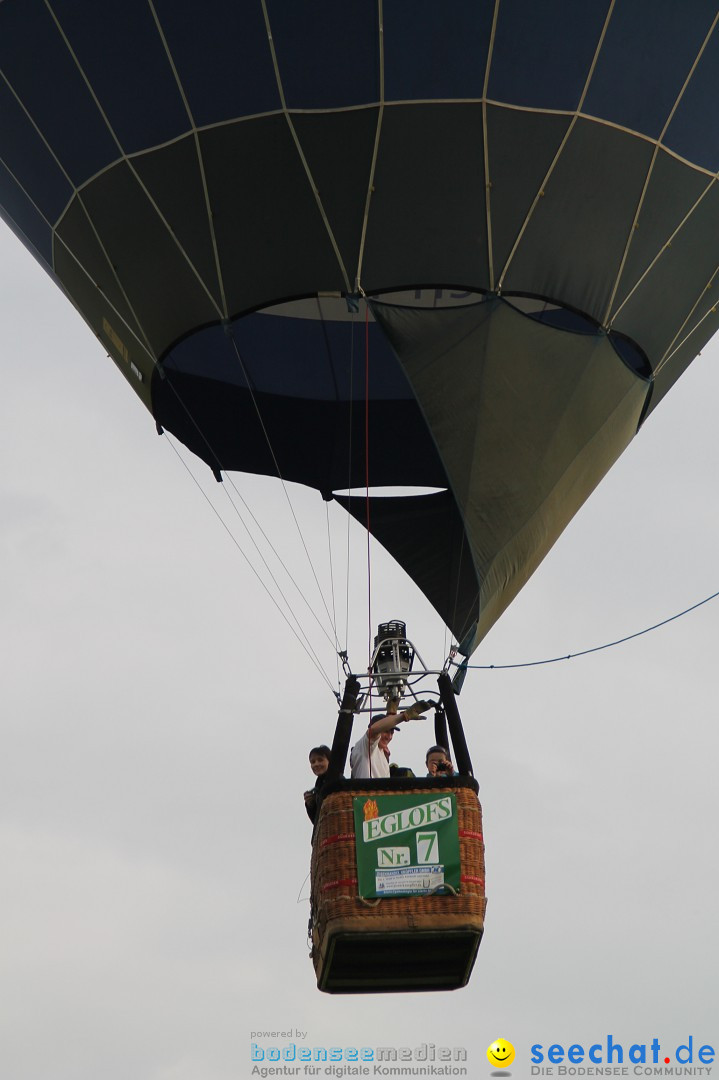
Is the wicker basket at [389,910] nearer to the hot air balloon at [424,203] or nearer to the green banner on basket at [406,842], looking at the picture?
the green banner on basket at [406,842]

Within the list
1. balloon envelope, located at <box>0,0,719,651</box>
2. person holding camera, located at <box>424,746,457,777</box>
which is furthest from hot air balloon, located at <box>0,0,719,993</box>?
person holding camera, located at <box>424,746,457,777</box>

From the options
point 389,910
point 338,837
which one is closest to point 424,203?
point 338,837

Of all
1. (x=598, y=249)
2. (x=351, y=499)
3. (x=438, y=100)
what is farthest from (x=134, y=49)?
(x=351, y=499)

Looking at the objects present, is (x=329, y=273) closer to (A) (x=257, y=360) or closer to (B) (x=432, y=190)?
(B) (x=432, y=190)

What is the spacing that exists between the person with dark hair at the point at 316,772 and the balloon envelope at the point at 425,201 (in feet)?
5.64

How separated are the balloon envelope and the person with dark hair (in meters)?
1.72

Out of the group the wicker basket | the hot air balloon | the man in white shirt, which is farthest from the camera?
the hot air balloon

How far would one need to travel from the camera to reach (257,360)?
33.1 feet

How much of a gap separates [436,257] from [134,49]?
1784mm

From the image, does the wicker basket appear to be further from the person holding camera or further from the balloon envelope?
the balloon envelope

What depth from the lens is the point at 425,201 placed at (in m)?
8.66

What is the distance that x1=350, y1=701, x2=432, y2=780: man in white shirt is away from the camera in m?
7.81

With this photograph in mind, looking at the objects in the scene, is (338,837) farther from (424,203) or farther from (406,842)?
(424,203)

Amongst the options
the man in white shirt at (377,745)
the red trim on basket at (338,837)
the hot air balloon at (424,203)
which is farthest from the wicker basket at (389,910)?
the hot air balloon at (424,203)
